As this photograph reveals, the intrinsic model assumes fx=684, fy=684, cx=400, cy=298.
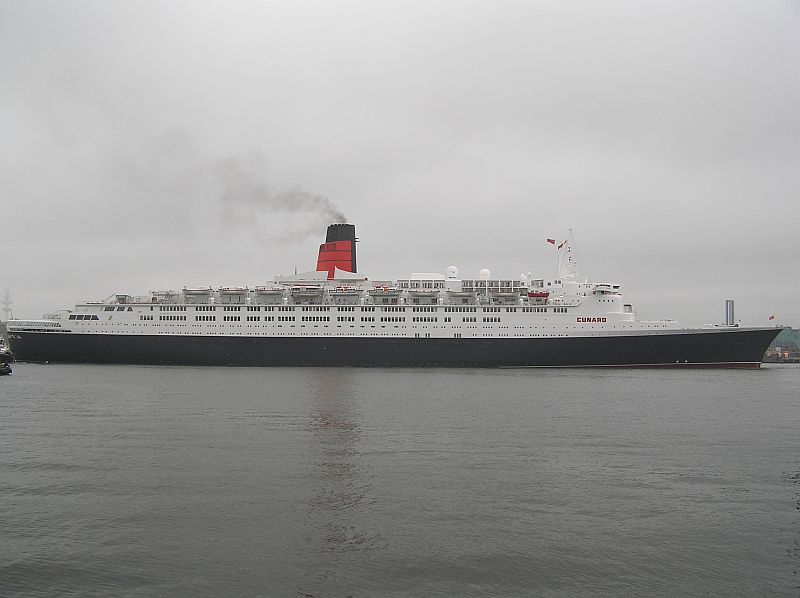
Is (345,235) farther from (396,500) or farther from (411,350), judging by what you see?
(396,500)

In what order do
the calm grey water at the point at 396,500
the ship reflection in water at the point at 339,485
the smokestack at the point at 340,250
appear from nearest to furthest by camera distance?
the calm grey water at the point at 396,500, the ship reflection in water at the point at 339,485, the smokestack at the point at 340,250

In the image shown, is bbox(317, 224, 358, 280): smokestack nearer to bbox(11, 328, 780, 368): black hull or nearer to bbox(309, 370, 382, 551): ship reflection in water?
bbox(11, 328, 780, 368): black hull

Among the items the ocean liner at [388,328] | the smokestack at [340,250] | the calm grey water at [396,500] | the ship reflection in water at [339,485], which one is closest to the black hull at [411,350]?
the ocean liner at [388,328]

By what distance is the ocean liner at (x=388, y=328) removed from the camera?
46.6 meters

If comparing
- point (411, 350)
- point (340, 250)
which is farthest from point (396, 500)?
point (340, 250)

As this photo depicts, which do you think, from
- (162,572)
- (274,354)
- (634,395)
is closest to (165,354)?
(274,354)

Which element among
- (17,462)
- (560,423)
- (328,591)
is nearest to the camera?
(328,591)

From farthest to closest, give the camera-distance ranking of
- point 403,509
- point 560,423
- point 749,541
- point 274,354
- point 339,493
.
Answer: point 274,354
point 560,423
point 339,493
point 403,509
point 749,541

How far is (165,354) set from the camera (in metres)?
50.1

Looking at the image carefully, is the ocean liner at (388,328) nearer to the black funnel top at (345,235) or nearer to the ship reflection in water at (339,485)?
the black funnel top at (345,235)

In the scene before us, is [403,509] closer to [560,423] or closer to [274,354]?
[560,423]

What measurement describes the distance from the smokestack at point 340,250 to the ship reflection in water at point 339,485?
30273mm

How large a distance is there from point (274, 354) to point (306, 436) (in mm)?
31322

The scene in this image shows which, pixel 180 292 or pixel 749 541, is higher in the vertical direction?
pixel 180 292
